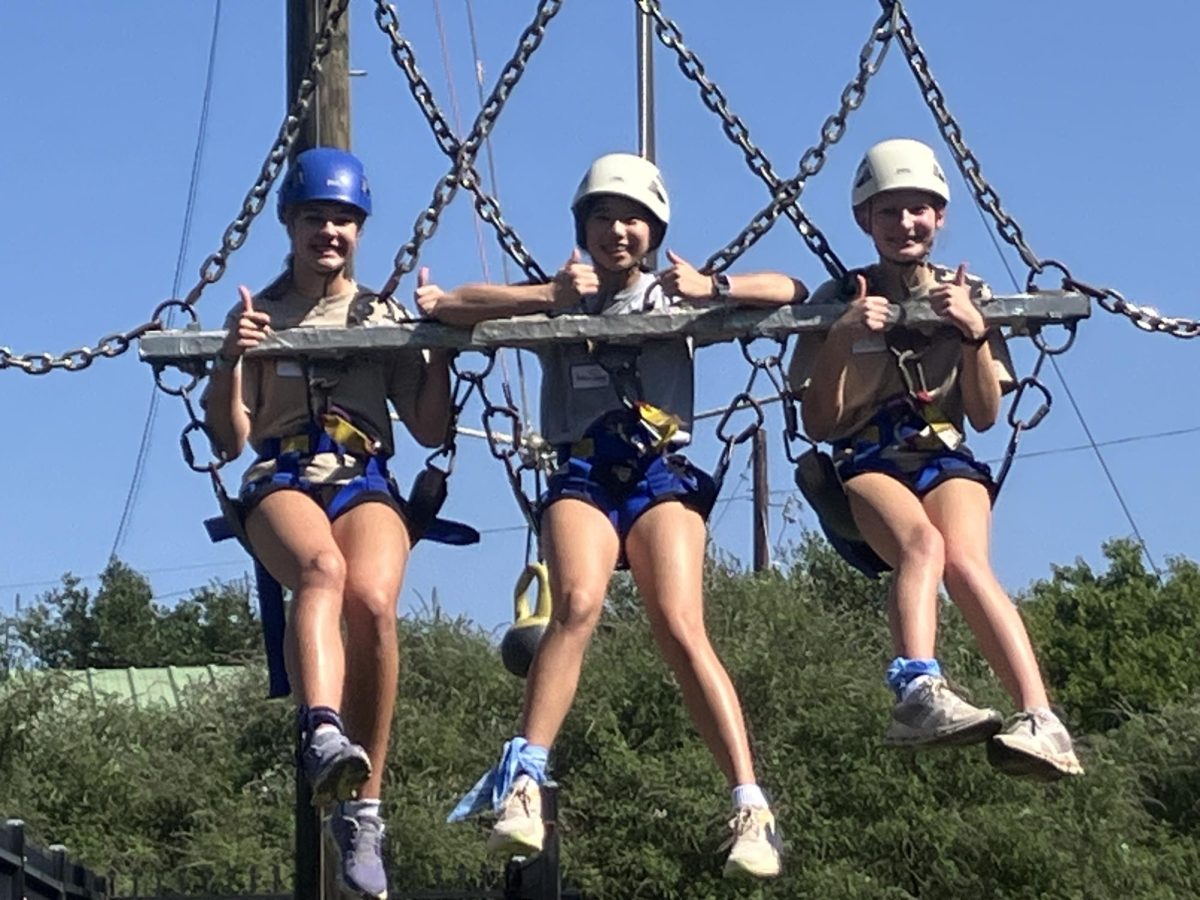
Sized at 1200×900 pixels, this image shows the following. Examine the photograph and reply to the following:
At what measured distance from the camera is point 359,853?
712 centimetres

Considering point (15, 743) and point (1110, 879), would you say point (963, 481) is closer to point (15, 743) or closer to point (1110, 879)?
point (1110, 879)

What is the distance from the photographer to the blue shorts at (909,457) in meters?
7.30

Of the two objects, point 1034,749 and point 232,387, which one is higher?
point 232,387

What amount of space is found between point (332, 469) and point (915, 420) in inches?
67.7

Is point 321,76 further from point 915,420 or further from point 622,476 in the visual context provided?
point 915,420

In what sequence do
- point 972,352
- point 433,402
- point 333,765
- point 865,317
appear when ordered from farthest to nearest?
point 433,402 < point 972,352 < point 865,317 < point 333,765

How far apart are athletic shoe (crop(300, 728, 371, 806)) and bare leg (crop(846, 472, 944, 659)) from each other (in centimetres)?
155

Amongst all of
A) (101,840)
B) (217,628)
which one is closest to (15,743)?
(101,840)

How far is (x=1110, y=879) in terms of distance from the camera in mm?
18531

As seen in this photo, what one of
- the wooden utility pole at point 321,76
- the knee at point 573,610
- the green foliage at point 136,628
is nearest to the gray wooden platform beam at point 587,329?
the knee at point 573,610

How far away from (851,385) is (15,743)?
15941mm

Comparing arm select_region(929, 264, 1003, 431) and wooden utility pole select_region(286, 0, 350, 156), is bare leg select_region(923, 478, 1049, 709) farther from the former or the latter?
wooden utility pole select_region(286, 0, 350, 156)

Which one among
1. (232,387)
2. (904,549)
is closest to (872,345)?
(904,549)

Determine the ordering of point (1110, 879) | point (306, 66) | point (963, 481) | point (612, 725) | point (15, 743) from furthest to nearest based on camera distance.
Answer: point (15, 743)
point (612, 725)
point (1110, 879)
point (306, 66)
point (963, 481)
